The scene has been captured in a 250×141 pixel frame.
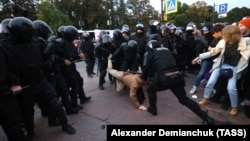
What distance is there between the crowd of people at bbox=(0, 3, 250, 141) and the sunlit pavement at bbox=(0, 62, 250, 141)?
142 millimetres

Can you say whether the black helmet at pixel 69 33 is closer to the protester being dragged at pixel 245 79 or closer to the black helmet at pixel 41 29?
the black helmet at pixel 41 29

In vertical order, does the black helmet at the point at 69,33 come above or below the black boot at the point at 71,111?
above

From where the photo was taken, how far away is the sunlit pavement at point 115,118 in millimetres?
3835

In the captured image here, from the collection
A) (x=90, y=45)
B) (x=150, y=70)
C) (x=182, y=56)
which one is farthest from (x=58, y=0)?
(x=150, y=70)

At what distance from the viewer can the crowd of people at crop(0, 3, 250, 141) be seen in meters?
3.04

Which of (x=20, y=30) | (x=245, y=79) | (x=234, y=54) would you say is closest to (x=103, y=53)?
(x=234, y=54)

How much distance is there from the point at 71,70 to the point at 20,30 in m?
1.66

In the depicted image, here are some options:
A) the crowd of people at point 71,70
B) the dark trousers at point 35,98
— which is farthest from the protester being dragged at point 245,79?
the dark trousers at point 35,98

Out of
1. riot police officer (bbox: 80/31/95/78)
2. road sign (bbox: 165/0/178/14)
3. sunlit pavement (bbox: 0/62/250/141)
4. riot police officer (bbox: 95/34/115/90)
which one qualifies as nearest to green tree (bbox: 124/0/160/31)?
road sign (bbox: 165/0/178/14)

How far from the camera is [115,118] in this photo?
443 centimetres

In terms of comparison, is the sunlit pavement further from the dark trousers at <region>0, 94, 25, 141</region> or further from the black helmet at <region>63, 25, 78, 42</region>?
the black helmet at <region>63, 25, 78, 42</region>

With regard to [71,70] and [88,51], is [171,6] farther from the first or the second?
[71,70]

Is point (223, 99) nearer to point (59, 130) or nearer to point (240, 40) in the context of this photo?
point (240, 40)

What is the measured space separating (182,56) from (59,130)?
16.0 ft
